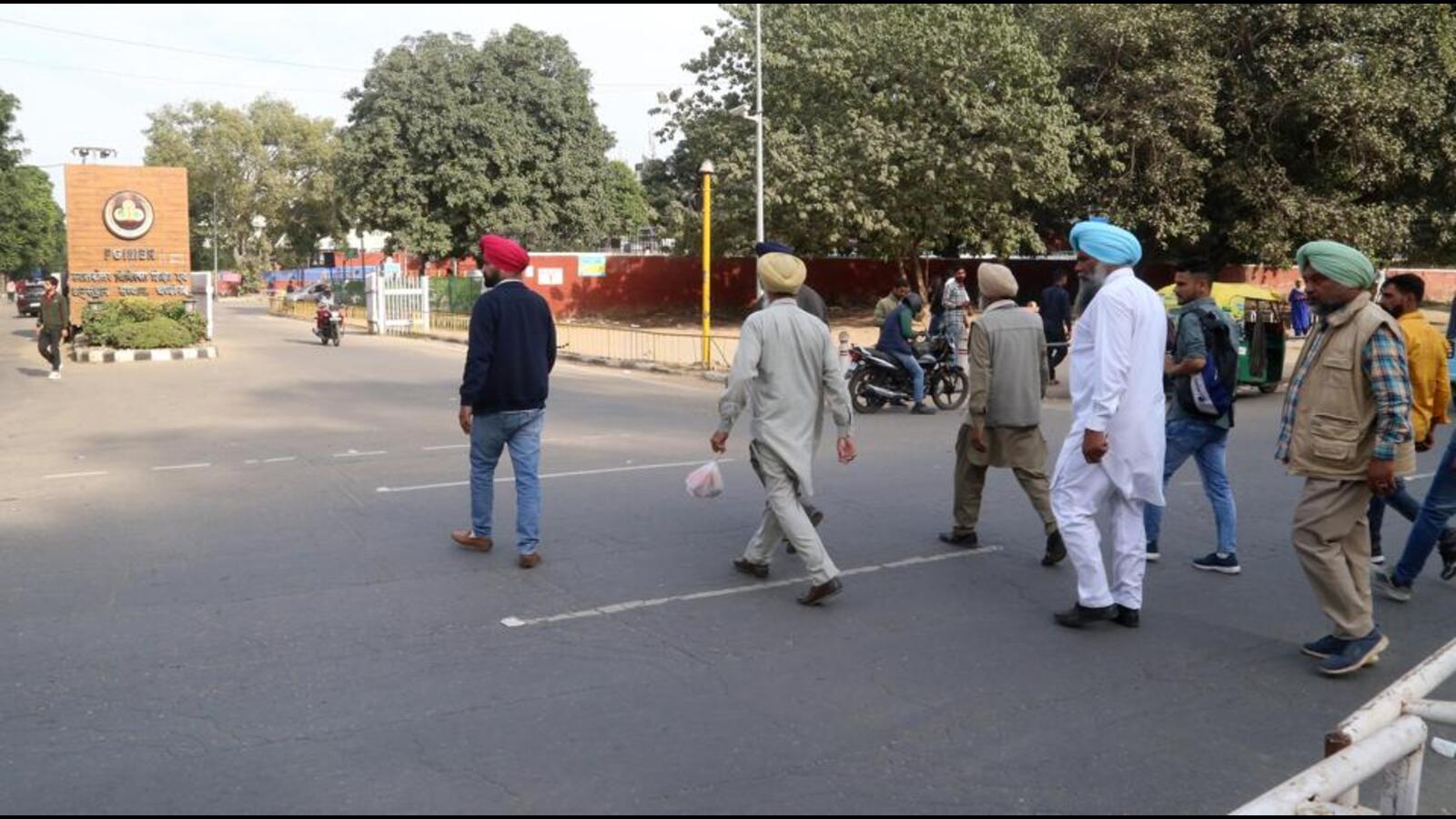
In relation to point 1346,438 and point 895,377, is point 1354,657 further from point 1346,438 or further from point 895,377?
point 895,377

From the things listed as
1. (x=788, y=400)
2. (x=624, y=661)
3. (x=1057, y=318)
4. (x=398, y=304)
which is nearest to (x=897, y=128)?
(x=1057, y=318)

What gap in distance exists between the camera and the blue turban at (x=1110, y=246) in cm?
535

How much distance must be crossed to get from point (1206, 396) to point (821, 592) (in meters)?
2.47

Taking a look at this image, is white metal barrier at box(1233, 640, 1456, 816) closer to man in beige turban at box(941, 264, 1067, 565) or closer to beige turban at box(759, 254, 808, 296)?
man in beige turban at box(941, 264, 1067, 565)

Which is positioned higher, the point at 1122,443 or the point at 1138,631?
the point at 1122,443

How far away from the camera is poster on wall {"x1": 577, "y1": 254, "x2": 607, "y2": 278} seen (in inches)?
1494

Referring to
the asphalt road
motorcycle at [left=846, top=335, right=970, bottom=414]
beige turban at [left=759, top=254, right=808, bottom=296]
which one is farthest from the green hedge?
beige turban at [left=759, top=254, right=808, bottom=296]

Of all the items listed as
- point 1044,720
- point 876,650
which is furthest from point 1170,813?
point 876,650

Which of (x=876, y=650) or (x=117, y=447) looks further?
(x=117, y=447)

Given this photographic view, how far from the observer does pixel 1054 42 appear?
1211 inches

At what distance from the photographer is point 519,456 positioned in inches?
260

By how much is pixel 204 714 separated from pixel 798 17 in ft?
100.0

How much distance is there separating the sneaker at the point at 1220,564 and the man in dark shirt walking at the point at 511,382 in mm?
3819

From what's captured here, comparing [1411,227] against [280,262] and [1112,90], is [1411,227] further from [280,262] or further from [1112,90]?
[280,262]
